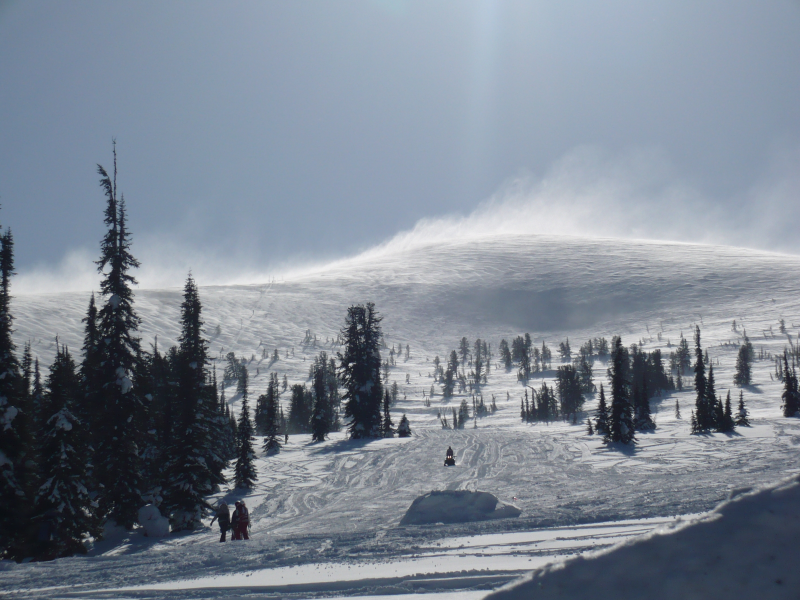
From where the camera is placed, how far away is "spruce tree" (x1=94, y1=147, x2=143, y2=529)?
850 inches

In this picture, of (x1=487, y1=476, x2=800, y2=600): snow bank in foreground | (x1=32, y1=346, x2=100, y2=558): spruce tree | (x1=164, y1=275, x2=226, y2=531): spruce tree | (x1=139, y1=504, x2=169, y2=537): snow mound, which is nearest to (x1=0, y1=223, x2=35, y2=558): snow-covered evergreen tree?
(x1=32, y1=346, x2=100, y2=558): spruce tree

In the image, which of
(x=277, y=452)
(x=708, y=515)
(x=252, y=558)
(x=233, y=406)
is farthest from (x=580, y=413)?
(x=708, y=515)

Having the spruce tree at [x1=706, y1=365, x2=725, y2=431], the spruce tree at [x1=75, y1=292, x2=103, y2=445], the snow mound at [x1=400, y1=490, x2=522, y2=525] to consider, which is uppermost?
the spruce tree at [x1=75, y1=292, x2=103, y2=445]

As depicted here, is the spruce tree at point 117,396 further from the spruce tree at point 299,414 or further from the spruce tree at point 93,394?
the spruce tree at point 299,414

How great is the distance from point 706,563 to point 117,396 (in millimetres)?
23839

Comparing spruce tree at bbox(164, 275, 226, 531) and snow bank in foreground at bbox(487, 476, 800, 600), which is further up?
snow bank in foreground at bbox(487, 476, 800, 600)

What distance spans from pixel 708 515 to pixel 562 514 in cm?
1199

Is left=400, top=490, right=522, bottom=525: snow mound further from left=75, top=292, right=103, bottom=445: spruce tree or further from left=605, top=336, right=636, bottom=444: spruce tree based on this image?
left=605, top=336, right=636, bottom=444: spruce tree

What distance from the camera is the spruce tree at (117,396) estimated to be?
21578 millimetres

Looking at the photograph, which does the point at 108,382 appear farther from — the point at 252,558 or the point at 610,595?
the point at 610,595

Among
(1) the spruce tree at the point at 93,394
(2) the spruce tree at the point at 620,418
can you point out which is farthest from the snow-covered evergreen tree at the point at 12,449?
(2) the spruce tree at the point at 620,418

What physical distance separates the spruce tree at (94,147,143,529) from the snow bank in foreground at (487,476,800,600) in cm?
2291

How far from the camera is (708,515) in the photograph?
318 centimetres

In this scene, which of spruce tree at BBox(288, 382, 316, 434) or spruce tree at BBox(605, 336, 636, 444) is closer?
spruce tree at BBox(605, 336, 636, 444)
